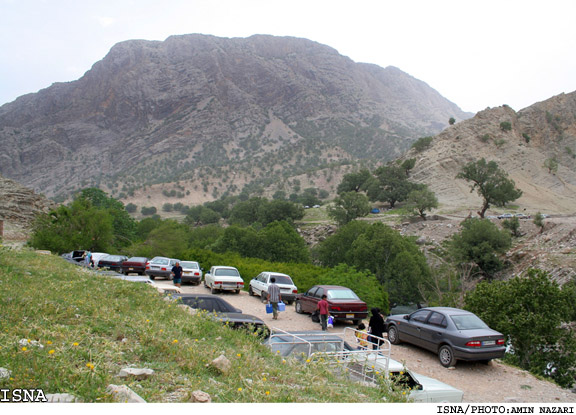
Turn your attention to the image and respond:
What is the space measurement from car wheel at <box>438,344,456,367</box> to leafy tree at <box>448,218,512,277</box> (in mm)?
31876

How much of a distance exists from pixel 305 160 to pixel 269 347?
124465 mm

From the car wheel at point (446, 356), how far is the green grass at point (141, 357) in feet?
17.5

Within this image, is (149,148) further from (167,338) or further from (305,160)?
(167,338)

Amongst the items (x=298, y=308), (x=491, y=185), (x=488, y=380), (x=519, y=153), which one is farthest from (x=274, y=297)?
(x=519, y=153)

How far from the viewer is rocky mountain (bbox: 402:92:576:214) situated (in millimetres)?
69875

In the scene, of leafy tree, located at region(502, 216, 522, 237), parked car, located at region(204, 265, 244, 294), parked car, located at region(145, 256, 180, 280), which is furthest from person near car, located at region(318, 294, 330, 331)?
leafy tree, located at region(502, 216, 522, 237)

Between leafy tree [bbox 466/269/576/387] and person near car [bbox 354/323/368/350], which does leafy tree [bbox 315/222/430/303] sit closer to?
leafy tree [bbox 466/269/576/387]

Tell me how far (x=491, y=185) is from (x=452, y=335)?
2245 inches

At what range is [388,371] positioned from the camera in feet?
24.0

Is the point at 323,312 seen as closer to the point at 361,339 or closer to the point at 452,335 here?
the point at 452,335

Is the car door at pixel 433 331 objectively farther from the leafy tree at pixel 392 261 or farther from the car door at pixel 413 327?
the leafy tree at pixel 392 261

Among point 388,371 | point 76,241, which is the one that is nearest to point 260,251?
point 76,241

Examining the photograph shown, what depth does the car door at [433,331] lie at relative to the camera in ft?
35.9

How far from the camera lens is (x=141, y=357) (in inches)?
237
